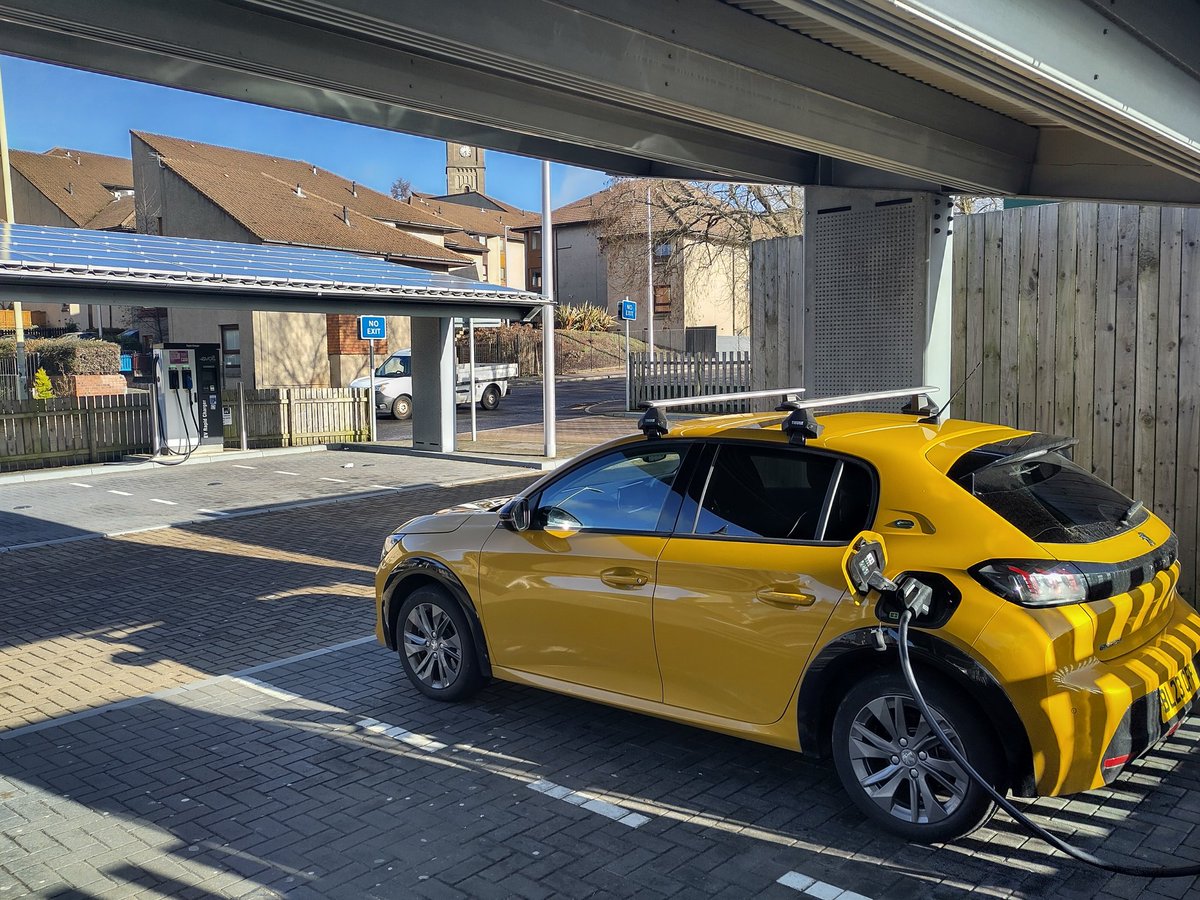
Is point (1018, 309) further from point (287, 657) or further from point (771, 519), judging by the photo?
point (287, 657)

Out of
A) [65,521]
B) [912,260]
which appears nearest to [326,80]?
[912,260]

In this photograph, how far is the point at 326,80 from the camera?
5.96 metres

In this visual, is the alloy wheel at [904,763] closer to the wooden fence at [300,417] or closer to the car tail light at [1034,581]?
the car tail light at [1034,581]

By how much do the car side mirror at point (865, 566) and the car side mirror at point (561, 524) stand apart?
1498 mm

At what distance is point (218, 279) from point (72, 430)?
5.02 meters

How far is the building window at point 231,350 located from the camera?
32125 millimetres

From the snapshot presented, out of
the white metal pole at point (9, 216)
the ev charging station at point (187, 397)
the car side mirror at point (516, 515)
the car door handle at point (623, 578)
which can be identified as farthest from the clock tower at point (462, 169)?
the car door handle at point (623, 578)

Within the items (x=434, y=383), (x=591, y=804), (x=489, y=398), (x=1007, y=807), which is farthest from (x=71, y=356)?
(x=1007, y=807)

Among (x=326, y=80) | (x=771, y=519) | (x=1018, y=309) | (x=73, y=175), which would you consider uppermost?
(x=73, y=175)

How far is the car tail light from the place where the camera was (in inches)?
152

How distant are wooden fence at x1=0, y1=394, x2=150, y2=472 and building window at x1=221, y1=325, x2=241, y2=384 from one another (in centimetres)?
1230

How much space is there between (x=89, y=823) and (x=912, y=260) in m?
6.88

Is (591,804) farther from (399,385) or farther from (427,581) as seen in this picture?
(399,385)

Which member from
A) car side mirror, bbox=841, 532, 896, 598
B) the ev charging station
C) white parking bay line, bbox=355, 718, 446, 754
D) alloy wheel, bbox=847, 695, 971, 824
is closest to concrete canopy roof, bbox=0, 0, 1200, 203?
car side mirror, bbox=841, 532, 896, 598
